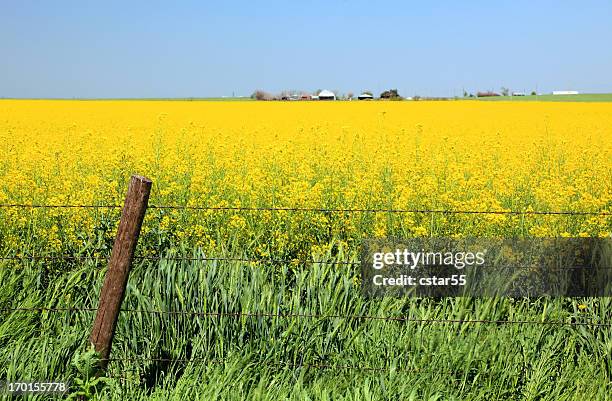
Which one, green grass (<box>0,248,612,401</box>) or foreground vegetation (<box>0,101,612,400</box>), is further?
foreground vegetation (<box>0,101,612,400</box>)

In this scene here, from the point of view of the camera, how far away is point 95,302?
4.72 meters

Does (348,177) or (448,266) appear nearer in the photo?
(448,266)

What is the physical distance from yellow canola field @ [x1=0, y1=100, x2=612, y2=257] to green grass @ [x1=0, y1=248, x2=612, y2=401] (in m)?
1.04

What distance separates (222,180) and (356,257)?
280 cm

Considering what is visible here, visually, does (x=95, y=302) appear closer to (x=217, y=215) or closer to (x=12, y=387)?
(x=12, y=387)

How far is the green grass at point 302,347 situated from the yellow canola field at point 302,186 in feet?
3.41

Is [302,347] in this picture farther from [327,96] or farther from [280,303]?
[327,96]

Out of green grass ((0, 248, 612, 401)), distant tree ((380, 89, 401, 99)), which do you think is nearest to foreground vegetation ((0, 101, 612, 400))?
green grass ((0, 248, 612, 401))

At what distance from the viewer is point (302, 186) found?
22.7ft

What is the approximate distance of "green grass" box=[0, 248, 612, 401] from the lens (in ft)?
12.9

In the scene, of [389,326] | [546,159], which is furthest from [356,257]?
[546,159]

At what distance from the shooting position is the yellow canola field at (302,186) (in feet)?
19.7

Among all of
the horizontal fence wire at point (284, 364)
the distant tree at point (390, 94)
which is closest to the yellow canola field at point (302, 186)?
the horizontal fence wire at point (284, 364)

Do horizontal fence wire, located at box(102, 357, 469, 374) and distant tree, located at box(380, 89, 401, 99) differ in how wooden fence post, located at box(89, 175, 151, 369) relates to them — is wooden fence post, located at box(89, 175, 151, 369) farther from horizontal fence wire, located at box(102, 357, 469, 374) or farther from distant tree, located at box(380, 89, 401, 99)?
distant tree, located at box(380, 89, 401, 99)
